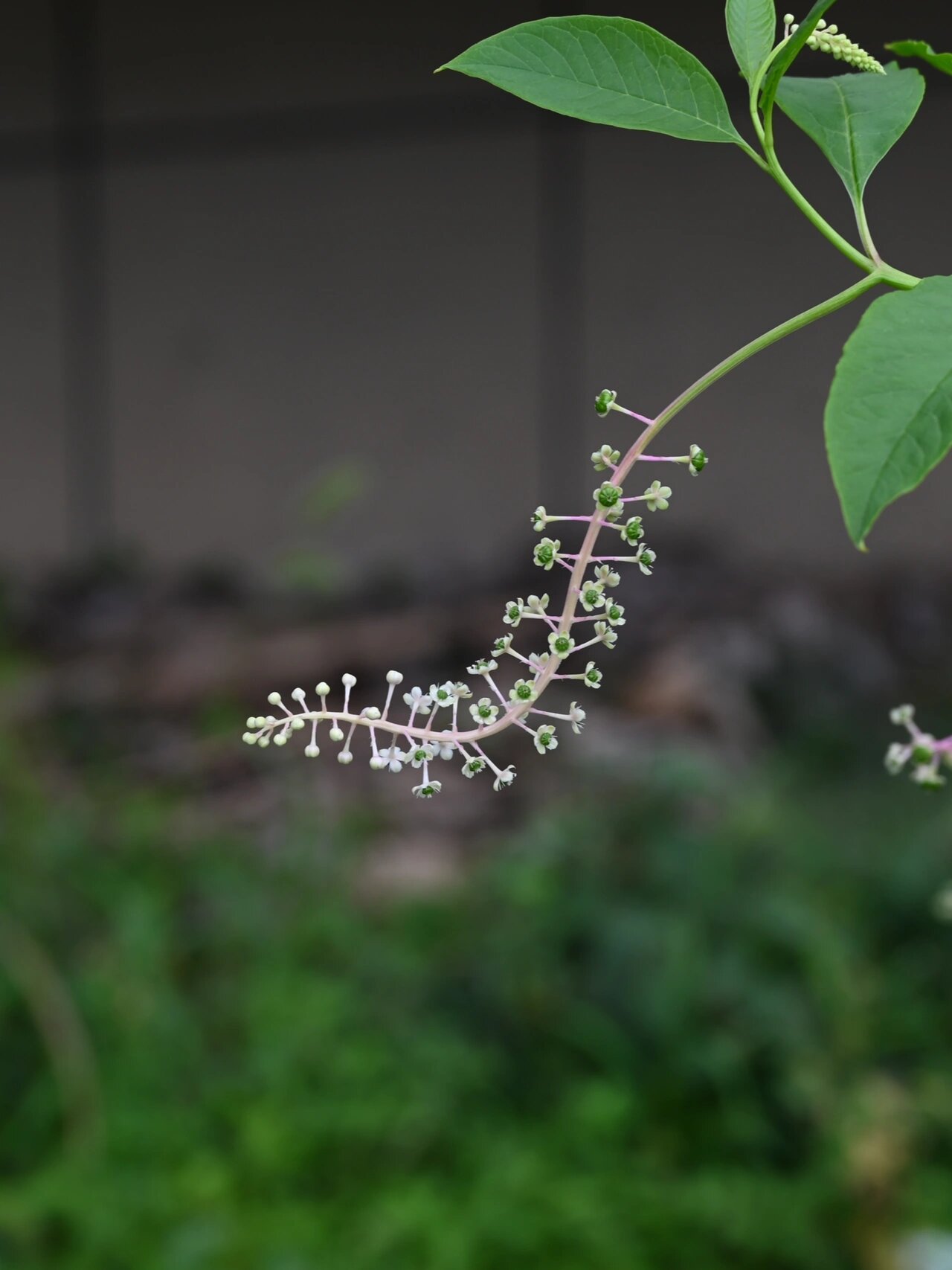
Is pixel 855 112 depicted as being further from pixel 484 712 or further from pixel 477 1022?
pixel 477 1022

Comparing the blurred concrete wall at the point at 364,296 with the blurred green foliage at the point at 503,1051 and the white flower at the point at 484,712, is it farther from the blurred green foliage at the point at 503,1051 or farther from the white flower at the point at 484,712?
the white flower at the point at 484,712

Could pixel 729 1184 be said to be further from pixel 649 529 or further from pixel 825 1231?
pixel 649 529

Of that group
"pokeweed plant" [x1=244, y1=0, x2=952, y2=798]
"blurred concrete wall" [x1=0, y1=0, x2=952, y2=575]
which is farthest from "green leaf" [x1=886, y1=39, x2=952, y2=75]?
"blurred concrete wall" [x1=0, y1=0, x2=952, y2=575]

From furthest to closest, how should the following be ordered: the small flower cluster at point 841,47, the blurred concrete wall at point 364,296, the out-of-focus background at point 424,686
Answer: the blurred concrete wall at point 364,296
the out-of-focus background at point 424,686
the small flower cluster at point 841,47

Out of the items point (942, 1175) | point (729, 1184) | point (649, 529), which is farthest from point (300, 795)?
point (649, 529)

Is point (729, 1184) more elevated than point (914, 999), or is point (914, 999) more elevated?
point (914, 999)

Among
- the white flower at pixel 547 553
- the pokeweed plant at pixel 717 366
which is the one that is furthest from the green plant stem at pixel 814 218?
the white flower at pixel 547 553
